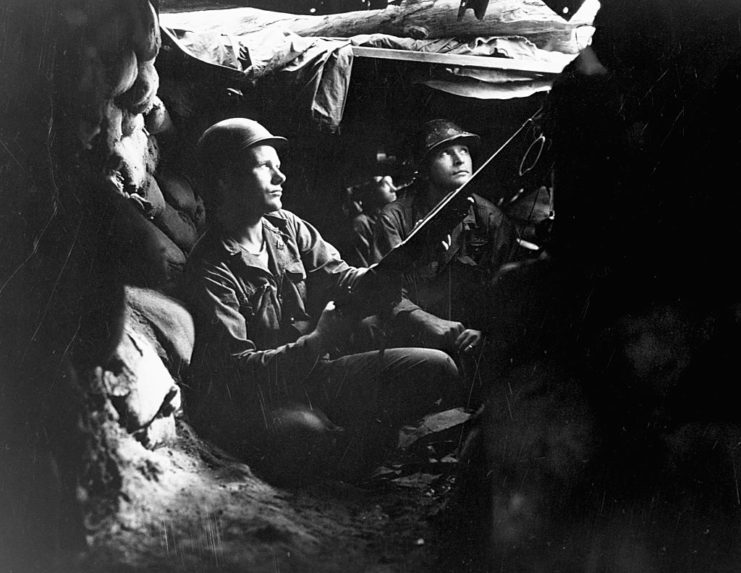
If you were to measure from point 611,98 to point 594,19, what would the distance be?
30 cm

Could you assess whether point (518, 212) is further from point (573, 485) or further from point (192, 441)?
point (192, 441)

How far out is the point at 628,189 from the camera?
270 centimetres

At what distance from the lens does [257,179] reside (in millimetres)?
2660

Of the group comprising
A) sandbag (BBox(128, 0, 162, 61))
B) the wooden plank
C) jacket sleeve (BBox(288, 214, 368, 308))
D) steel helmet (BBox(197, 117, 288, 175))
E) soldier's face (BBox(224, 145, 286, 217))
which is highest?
sandbag (BBox(128, 0, 162, 61))

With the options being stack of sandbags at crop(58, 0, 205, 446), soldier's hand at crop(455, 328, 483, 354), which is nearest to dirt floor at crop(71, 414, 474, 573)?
stack of sandbags at crop(58, 0, 205, 446)

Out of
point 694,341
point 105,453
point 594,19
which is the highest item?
point 594,19

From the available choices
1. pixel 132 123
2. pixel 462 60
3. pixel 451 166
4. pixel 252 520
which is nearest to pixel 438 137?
pixel 451 166

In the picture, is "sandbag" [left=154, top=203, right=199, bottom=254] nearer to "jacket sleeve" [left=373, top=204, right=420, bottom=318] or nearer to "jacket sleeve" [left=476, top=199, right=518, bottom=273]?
"jacket sleeve" [left=373, top=204, right=420, bottom=318]

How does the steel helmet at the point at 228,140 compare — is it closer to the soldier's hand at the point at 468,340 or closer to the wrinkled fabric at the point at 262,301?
the wrinkled fabric at the point at 262,301

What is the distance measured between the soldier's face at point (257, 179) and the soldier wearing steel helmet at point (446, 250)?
40 cm

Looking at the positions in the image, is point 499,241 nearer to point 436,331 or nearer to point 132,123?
point 436,331

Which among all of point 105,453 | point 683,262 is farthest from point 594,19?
point 105,453

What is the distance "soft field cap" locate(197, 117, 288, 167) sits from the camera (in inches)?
105

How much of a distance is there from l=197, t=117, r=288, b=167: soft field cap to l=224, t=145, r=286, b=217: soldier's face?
3cm
